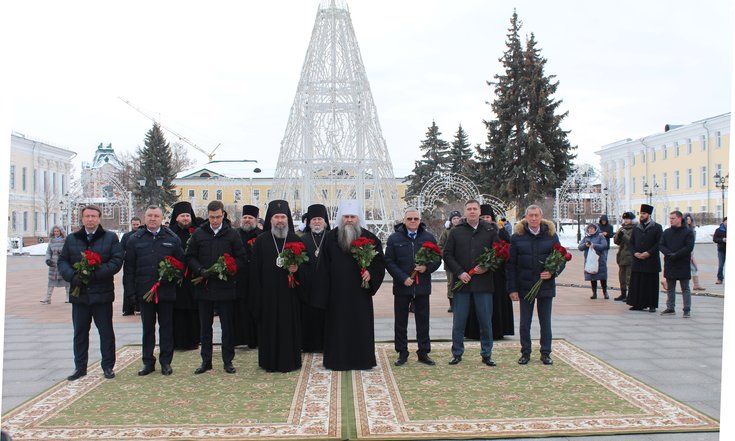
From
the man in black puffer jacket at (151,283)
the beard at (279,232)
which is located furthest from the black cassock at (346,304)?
the man in black puffer jacket at (151,283)

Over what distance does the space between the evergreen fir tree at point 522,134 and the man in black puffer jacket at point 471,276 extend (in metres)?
30.2

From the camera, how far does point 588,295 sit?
45.3 feet

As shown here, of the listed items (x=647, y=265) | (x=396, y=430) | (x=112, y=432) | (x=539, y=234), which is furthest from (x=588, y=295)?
(x=112, y=432)

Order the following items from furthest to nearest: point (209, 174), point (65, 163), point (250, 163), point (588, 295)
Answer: point (250, 163)
point (209, 174)
point (65, 163)
point (588, 295)

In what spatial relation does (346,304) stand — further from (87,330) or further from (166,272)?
(87,330)

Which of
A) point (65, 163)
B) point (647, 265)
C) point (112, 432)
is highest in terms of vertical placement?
point (65, 163)

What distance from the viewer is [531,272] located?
7195 mm

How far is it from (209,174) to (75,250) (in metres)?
71.8

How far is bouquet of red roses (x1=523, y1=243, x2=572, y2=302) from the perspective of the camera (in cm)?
697

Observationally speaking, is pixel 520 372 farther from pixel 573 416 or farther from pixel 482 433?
pixel 482 433

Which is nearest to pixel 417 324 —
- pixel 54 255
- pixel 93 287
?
pixel 93 287

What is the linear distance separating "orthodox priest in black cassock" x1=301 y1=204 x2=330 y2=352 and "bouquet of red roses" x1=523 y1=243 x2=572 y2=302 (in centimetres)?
249

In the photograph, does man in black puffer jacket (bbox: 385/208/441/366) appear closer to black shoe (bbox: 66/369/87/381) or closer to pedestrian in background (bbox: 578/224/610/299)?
black shoe (bbox: 66/369/87/381)

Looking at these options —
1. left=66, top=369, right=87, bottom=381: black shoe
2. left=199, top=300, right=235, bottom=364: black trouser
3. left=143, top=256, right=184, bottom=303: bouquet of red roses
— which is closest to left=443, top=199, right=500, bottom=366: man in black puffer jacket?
left=199, top=300, right=235, bottom=364: black trouser
